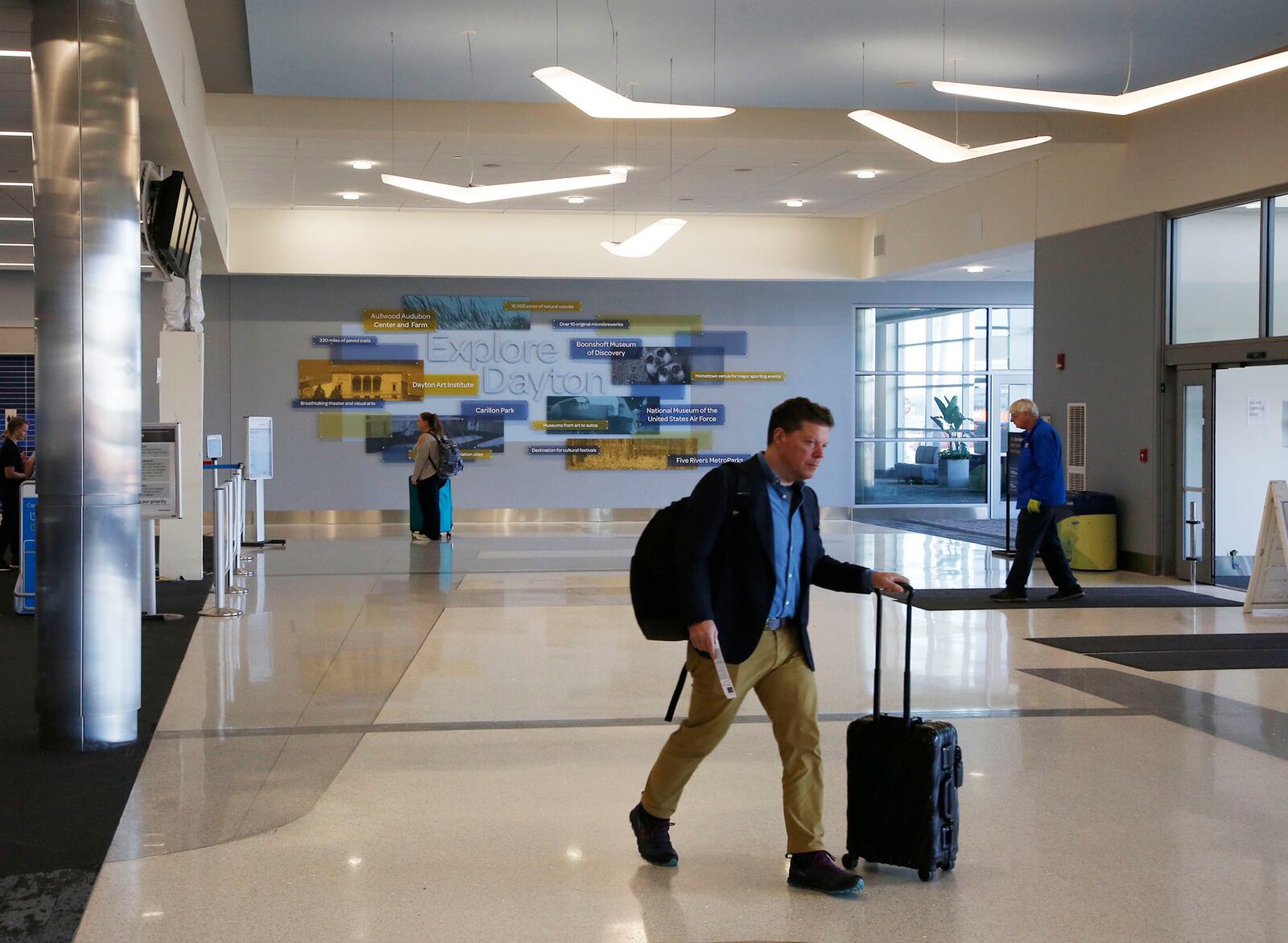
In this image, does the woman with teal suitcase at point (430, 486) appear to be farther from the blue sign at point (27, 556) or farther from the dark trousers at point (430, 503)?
the blue sign at point (27, 556)

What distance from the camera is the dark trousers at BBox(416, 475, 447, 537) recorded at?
1664 centimetres

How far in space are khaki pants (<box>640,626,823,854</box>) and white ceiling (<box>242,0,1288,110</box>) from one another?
253 inches

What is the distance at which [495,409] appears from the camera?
20.0 m

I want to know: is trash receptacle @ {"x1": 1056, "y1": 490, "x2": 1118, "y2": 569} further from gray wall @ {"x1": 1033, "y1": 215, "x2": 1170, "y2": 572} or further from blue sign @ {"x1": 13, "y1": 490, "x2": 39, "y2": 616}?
blue sign @ {"x1": 13, "y1": 490, "x2": 39, "y2": 616}

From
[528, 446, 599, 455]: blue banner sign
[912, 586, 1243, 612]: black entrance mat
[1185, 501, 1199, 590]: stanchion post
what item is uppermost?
[528, 446, 599, 455]: blue banner sign

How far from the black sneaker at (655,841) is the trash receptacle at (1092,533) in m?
9.99

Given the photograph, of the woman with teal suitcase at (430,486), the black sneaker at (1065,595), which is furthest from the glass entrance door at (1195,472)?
the woman with teal suitcase at (430,486)

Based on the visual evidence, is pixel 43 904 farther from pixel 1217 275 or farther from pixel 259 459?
pixel 259 459

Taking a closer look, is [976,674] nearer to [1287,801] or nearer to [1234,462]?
[1287,801]

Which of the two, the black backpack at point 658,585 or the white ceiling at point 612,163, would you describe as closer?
the black backpack at point 658,585

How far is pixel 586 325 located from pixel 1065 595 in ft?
34.2

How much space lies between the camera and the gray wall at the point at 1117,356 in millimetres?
13016

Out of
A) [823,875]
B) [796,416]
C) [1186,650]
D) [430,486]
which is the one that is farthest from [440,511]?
[823,875]

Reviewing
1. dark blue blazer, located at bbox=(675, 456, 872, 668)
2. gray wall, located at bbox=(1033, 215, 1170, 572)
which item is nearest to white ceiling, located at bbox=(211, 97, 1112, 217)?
gray wall, located at bbox=(1033, 215, 1170, 572)
